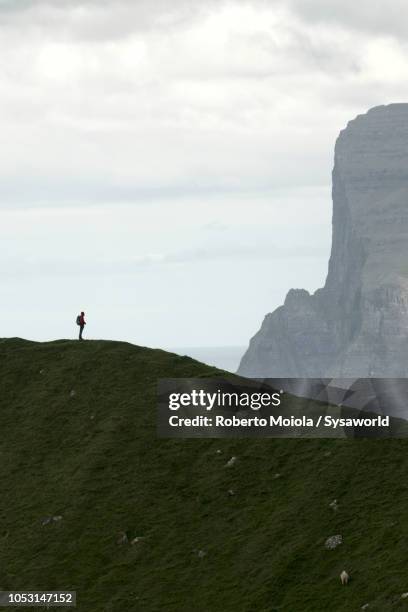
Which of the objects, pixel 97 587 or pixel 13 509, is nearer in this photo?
pixel 97 587

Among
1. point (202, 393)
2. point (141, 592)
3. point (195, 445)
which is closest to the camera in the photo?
point (141, 592)

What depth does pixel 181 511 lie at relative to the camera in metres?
64.7

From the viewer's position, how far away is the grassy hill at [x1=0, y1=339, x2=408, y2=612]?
176ft

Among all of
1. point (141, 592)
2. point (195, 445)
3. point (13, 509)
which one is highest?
point (195, 445)

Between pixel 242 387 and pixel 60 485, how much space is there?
1414 cm

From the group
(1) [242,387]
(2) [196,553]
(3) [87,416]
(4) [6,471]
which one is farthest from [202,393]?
(2) [196,553]

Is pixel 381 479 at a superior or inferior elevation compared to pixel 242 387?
inferior

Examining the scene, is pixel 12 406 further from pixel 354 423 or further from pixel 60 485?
pixel 354 423

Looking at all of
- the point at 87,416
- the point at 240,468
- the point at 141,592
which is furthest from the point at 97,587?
the point at 87,416

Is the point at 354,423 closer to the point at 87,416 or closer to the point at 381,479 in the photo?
the point at 381,479

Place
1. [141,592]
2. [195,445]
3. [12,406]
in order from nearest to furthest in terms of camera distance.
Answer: [141,592]
[195,445]
[12,406]

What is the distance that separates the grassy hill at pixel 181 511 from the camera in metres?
53.8

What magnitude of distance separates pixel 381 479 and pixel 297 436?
364 inches

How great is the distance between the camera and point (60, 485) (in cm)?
7125
